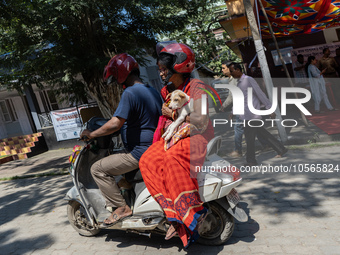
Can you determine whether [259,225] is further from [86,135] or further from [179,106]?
[86,135]

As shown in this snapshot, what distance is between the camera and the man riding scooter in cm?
344

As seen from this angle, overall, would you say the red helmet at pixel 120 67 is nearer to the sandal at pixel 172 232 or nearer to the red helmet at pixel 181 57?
the red helmet at pixel 181 57

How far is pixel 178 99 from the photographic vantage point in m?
2.97

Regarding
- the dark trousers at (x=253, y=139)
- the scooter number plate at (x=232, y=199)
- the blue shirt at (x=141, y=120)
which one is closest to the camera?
the scooter number plate at (x=232, y=199)

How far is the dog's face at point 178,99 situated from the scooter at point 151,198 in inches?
20.5

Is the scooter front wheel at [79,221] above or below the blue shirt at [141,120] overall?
below

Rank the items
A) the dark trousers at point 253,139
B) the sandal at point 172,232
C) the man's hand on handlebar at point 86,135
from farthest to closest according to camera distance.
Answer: the dark trousers at point 253,139 → the man's hand on handlebar at point 86,135 → the sandal at point 172,232

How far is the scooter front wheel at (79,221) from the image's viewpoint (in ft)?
13.4

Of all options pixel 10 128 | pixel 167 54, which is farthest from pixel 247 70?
pixel 10 128

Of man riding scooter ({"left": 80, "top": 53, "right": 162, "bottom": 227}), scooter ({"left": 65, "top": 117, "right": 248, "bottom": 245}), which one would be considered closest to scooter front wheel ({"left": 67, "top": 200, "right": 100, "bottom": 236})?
scooter ({"left": 65, "top": 117, "right": 248, "bottom": 245})

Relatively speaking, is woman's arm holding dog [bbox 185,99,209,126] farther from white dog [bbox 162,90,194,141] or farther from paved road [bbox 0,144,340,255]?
paved road [bbox 0,144,340,255]

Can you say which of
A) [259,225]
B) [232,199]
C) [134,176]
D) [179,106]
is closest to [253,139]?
[259,225]

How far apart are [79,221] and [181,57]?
2.55 metres

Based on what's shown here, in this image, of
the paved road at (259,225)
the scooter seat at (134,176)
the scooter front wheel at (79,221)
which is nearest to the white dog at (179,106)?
the scooter seat at (134,176)
